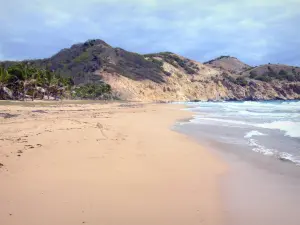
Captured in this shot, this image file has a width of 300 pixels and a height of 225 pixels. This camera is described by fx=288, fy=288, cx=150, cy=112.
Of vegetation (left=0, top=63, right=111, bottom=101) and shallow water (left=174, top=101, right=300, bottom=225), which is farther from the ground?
vegetation (left=0, top=63, right=111, bottom=101)

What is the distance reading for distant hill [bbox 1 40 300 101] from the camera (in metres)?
113

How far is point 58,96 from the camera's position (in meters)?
71.9

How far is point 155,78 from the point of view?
12900cm

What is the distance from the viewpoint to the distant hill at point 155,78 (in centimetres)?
11271

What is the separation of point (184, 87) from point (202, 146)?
12847cm

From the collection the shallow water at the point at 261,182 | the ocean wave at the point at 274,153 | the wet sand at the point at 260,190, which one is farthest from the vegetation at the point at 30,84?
the wet sand at the point at 260,190

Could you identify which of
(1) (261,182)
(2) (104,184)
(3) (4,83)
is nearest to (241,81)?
(3) (4,83)

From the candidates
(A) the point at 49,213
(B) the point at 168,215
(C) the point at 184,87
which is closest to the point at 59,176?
(A) the point at 49,213

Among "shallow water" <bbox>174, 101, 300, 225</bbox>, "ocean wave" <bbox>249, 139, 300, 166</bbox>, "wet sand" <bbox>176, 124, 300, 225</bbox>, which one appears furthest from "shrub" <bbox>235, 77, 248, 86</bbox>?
"wet sand" <bbox>176, 124, 300, 225</bbox>

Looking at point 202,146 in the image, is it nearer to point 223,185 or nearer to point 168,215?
point 223,185

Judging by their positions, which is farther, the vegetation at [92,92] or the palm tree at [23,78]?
the vegetation at [92,92]

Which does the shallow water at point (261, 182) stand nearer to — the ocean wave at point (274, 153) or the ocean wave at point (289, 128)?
the ocean wave at point (274, 153)

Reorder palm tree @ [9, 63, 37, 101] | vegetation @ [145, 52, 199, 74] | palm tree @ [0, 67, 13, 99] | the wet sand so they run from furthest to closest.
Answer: vegetation @ [145, 52, 199, 74]
palm tree @ [9, 63, 37, 101]
palm tree @ [0, 67, 13, 99]
the wet sand

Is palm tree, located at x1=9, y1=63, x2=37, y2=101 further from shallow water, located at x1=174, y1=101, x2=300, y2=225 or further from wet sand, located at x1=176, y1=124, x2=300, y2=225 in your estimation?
wet sand, located at x1=176, y1=124, x2=300, y2=225
